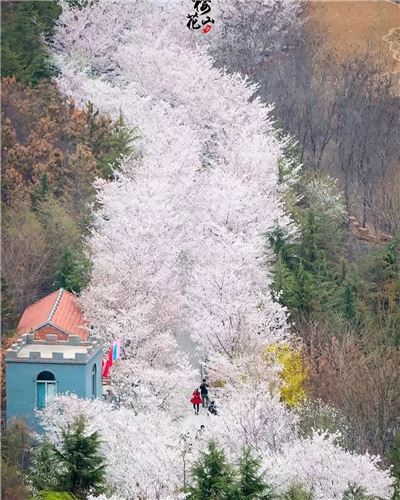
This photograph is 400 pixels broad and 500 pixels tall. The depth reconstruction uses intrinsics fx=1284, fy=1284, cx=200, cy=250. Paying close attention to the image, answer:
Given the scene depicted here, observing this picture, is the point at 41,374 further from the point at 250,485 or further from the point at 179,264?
the point at 179,264

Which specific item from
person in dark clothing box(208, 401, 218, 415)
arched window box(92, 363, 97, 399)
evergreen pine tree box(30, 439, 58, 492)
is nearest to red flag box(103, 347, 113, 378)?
arched window box(92, 363, 97, 399)

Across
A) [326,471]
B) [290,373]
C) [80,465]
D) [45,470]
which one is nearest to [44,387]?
[45,470]

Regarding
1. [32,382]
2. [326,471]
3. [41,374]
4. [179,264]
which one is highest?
[179,264]

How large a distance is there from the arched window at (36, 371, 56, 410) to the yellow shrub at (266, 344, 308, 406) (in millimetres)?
6048

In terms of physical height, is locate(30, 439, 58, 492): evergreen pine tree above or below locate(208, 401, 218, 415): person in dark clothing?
below

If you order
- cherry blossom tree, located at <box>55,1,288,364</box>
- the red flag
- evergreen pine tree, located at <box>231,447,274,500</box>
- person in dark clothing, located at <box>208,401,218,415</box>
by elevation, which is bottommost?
evergreen pine tree, located at <box>231,447,274,500</box>

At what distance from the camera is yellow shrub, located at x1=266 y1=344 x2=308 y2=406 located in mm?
34031

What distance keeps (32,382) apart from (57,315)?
303cm

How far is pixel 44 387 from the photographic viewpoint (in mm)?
32781

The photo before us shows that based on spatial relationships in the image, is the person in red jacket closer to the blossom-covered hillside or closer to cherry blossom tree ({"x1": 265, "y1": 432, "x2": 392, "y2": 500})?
the blossom-covered hillside

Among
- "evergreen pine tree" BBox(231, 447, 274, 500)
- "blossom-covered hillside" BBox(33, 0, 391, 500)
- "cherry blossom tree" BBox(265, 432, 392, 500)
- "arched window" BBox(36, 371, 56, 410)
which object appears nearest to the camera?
"evergreen pine tree" BBox(231, 447, 274, 500)

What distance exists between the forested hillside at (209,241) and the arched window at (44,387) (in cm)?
102

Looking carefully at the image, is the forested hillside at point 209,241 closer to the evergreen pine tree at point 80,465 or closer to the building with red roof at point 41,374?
the evergreen pine tree at point 80,465

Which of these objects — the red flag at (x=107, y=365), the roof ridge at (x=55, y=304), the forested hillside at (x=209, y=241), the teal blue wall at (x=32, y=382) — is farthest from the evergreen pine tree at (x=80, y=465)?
the red flag at (x=107, y=365)
